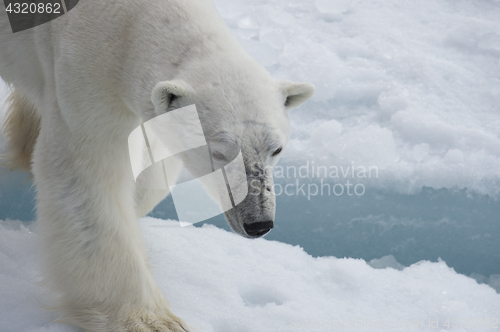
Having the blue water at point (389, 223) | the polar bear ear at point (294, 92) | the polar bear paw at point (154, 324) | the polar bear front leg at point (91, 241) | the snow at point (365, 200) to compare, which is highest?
the polar bear ear at point (294, 92)

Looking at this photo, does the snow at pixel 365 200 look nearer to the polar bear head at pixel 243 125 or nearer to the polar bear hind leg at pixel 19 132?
the polar bear hind leg at pixel 19 132

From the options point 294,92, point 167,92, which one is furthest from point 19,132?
point 294,92

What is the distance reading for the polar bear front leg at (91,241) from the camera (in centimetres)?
186

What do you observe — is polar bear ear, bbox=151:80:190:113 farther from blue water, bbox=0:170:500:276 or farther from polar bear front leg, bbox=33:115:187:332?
blue water, bbox=0:170:500:276

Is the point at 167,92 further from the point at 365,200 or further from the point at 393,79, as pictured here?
the point at 393,79

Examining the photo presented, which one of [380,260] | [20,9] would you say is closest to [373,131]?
[380,260]

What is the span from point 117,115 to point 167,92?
416 mm

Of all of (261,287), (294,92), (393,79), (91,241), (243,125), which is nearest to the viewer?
(243,125)

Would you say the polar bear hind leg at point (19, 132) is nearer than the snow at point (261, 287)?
No

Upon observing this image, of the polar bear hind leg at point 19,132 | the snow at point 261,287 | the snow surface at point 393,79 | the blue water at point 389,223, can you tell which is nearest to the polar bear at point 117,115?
the snow at point 261,287

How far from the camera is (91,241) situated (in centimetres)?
192

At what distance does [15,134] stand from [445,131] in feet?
10.7

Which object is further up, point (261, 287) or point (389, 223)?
point (261, 287)

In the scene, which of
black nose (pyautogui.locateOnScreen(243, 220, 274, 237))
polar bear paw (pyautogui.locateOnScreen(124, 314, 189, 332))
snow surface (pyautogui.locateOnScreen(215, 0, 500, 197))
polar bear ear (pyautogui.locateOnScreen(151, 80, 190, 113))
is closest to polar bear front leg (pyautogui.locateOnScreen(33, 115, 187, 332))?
polar bear paw (pyautogui.locateOnScreen(124, 314, 189, 332))
